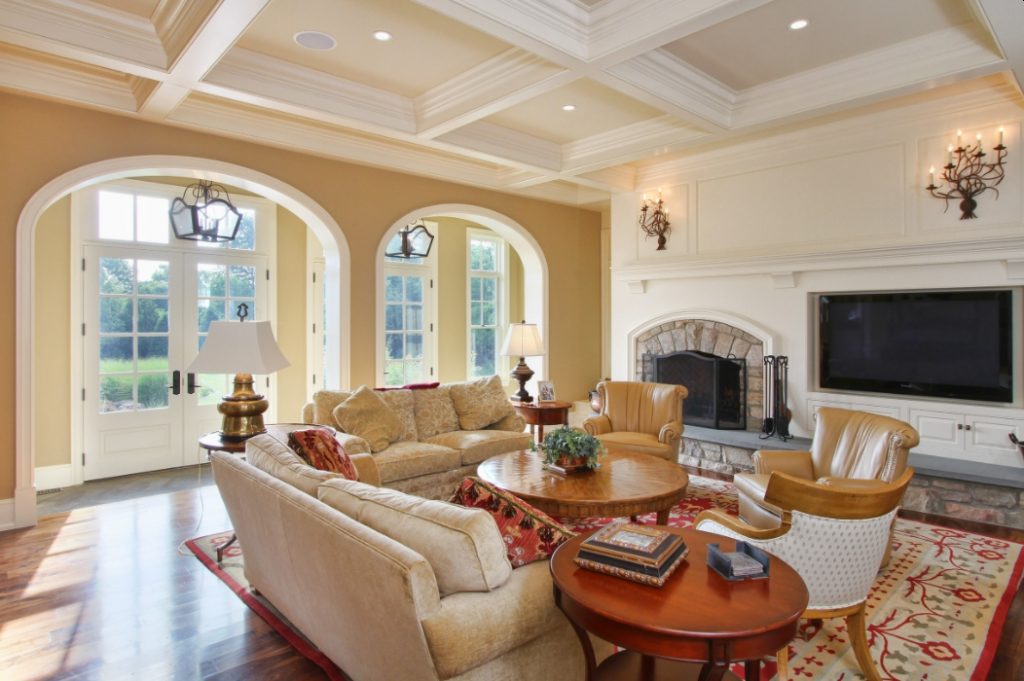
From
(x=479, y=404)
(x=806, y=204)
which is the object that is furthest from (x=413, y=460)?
(x=806, y=204)

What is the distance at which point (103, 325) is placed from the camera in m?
5.45

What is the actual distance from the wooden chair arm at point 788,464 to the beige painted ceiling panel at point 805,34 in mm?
2499

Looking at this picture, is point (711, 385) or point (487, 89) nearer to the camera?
point (487, 89)

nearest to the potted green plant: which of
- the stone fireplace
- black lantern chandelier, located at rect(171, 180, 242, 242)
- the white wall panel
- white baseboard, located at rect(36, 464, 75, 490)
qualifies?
the stone fireplace

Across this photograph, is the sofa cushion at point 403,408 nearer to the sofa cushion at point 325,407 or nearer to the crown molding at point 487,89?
the sofa cushion at point 325,407

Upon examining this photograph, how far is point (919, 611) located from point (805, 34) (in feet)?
10.4

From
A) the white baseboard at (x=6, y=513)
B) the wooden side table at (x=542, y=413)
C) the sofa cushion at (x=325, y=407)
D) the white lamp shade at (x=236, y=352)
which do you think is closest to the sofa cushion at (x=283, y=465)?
the white lamp shade at (x=236, y=352)

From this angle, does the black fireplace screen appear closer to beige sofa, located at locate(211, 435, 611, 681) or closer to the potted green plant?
the potted green plant

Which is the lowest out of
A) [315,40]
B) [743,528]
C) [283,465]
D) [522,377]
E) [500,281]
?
[743,528]

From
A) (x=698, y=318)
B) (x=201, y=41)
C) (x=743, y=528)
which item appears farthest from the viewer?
(x=698, y=318)

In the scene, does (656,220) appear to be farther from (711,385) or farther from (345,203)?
(345,203)

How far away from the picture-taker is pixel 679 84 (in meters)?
3.98

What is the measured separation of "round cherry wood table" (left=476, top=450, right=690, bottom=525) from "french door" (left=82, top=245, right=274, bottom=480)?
3310mm

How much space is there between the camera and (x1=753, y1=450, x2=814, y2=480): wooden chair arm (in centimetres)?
362
